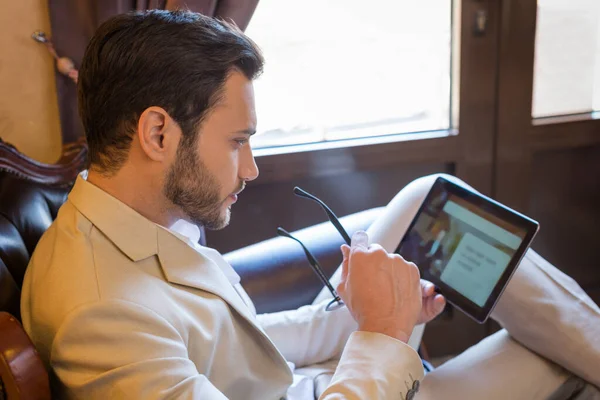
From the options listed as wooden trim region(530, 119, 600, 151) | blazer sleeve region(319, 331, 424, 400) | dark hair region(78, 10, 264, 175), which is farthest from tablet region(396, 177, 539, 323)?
wooden trim region(530, 119, 600, 151)

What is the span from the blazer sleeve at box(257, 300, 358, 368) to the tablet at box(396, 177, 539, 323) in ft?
0.61

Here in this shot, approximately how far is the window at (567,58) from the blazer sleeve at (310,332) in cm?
102

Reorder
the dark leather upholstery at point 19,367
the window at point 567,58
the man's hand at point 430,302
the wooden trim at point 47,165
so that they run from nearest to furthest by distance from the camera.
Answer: the dark leather upholstery at point 19,367 → the man's hand at point 430,302 → the wooden trim at point 47,165 → the window at point 567,58

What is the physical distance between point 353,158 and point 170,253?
2.98 feet

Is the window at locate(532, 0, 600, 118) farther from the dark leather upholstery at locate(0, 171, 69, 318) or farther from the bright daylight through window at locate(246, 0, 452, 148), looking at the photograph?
the dark leather upholstery at locate(0, 171, 69, 318)

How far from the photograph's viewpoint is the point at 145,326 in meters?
0.71

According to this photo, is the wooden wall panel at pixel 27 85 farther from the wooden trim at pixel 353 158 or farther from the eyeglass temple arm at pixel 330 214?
the eyeglass temple arm at pixel 330 214

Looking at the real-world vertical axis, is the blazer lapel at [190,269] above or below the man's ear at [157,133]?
below

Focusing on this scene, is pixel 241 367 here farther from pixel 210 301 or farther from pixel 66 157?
pixel 66 157

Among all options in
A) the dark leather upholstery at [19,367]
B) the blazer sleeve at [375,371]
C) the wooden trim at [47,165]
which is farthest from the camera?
the wooden trim at [47,165]

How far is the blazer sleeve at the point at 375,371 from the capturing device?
2.50 feet

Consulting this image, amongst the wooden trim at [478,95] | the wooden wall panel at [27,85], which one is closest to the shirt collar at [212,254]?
the wooden wall panel at [27,85]

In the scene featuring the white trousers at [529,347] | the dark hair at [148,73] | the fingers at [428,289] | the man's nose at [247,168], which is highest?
the dark hair at [148,73]

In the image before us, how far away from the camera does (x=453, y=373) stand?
1.08m
